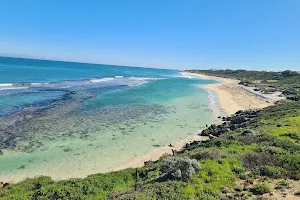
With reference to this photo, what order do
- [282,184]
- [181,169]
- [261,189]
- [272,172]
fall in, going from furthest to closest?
[181,169] → [272,172] → [282,184] → [261,189]

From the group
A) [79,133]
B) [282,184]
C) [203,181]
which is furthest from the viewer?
[79,133]

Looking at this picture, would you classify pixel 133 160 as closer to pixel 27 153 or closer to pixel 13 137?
pixel 27 153

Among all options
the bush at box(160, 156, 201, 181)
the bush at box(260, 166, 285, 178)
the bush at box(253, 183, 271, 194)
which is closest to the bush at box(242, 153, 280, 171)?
the bush at box(260, 166, 285, 178)

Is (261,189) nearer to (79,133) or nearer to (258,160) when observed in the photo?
(258,160)

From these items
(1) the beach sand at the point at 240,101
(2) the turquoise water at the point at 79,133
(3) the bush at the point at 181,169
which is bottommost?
(2) the turquoise water at the point at 79,133

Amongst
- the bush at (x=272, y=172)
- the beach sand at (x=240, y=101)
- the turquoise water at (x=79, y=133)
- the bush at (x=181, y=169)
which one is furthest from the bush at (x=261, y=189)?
the beach sand at (x=240, y=101)

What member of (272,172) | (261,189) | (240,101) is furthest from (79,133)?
(240,101)

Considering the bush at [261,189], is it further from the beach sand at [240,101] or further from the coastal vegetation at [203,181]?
the beach sand at [240,101]

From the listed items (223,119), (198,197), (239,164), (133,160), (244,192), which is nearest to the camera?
(198,197)

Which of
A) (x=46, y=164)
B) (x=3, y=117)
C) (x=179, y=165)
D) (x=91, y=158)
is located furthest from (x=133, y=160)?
(x=3, y=117)
